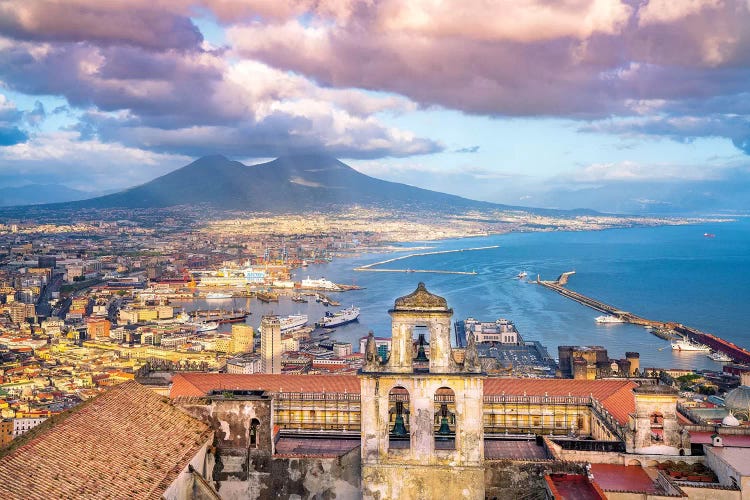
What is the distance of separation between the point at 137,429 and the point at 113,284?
3483 inches

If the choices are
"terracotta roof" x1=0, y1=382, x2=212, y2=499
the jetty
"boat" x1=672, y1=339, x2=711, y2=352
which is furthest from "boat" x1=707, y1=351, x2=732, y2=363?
"terracotta roof" x1=0, y1=382, x2=212, y2=499

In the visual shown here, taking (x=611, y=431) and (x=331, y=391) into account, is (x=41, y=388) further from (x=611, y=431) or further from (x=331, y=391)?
(x=611, y=431)

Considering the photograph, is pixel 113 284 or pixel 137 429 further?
pixel 113 284

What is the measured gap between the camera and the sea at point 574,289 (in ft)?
191

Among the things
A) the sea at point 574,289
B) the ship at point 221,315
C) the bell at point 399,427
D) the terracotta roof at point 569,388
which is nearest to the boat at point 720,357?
the sea at point 574,289

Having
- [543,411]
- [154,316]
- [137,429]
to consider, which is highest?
[137,429]

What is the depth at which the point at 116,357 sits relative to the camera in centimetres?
5147

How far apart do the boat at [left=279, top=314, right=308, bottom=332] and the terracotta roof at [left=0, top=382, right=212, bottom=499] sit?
54387 mm

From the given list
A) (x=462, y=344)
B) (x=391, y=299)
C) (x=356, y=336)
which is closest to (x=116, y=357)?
(x=356, y=336)

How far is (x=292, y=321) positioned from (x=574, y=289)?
33.3 metres

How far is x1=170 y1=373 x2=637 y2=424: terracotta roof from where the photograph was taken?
1617cm

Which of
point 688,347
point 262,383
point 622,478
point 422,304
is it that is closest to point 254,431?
point 422,304

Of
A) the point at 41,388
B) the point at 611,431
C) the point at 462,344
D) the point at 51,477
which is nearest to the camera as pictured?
the point at 51,477

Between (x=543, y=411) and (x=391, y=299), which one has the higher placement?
(x=543, y=411)
